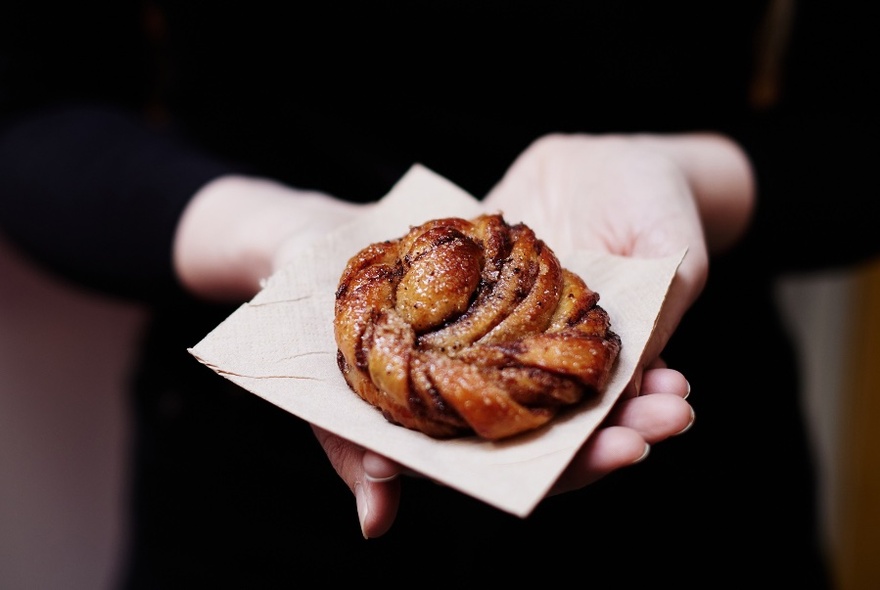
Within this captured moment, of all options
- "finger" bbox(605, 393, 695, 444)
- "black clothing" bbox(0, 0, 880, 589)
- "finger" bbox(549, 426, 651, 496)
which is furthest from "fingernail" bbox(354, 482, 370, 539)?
"black clothing" bbox(0, 0, 880, 589)

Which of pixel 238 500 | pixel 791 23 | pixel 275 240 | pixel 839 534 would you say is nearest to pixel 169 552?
pixel 238 500

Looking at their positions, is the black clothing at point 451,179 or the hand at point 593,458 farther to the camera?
the black clothing at point 451,179

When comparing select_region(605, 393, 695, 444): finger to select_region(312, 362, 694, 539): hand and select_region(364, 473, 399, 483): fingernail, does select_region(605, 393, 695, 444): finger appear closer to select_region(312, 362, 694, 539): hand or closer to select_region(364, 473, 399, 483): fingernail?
select_region(312, 362, 694, 539): hand

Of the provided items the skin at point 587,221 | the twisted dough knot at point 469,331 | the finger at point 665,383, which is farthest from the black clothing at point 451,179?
the finger at point 665,383

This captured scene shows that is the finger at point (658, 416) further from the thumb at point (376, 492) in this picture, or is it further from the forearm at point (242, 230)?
the forearm at point (242, 230)

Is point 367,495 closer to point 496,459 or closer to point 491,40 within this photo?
point 496,459

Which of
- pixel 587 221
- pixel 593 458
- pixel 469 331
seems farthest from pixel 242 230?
pixel 593 458
